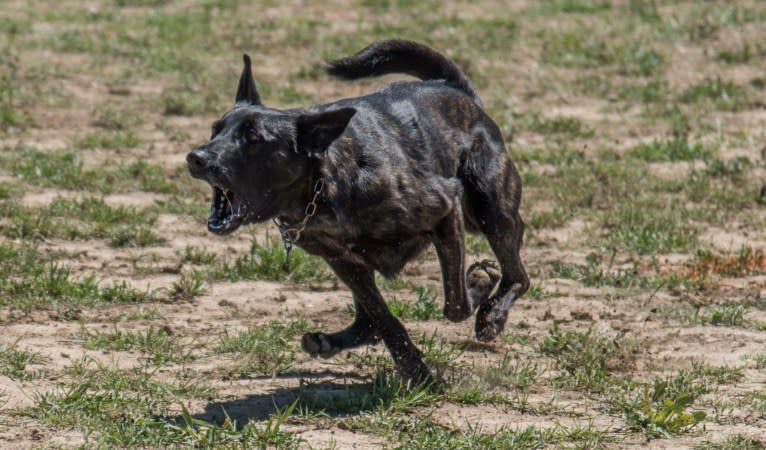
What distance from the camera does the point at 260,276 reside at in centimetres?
790

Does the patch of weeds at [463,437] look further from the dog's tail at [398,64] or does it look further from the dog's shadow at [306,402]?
the dog's tail at [398,64]

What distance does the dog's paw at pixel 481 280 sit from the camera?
712 centimetres

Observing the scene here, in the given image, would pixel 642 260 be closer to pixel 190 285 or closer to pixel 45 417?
pixel 190 285

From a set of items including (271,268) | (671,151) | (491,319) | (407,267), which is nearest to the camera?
(491,319)

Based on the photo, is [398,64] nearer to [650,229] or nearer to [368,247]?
[368,247]

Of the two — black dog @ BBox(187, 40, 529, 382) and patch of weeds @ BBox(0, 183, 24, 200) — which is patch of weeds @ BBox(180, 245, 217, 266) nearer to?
black dog @ BBox(187, 40, 529, 382)

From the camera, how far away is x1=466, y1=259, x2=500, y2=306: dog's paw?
23.4 feet

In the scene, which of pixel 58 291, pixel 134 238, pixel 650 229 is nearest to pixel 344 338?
pixel 58 291

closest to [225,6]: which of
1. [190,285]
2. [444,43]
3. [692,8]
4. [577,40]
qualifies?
[444,43]

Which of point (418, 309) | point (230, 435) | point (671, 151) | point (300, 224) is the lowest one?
point (671, 151)

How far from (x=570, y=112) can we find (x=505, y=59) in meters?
1.52

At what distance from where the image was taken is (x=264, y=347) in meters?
6.57

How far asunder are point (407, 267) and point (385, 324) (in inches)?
82.6

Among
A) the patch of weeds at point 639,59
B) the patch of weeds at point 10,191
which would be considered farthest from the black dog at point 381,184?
the patch of weeds at point 639,59
